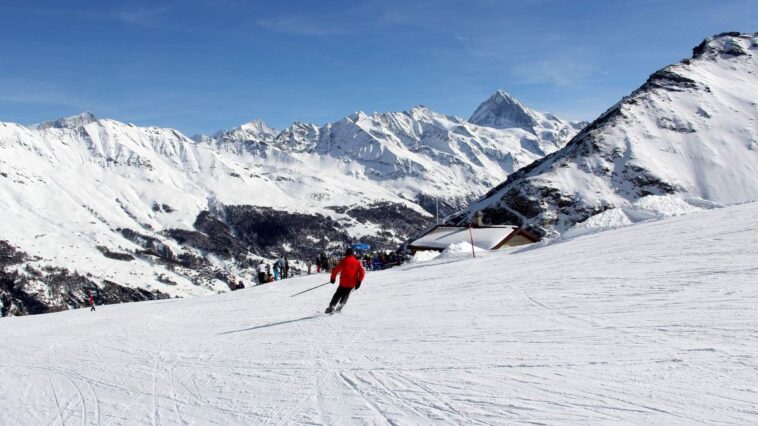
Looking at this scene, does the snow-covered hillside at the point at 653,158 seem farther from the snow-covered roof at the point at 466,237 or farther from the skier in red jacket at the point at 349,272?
the skier in red jacket at the point at 349,272

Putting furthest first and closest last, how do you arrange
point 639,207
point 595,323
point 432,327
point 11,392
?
point 639,207 → point 432,327 → point 11,392 → point 595,323

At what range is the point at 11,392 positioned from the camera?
11.4 metres

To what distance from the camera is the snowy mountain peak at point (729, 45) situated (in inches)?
7343

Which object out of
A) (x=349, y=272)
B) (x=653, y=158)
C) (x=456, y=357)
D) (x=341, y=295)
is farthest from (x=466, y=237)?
(x=653, y=158)

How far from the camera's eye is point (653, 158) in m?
139

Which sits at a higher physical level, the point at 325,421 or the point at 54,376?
the point at 54,376

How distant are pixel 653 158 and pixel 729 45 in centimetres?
8103

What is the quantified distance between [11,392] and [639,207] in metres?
34.3

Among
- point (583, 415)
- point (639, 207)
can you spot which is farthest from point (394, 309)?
point (639, 207)

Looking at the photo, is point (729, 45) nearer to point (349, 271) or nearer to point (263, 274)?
point (263, 274)

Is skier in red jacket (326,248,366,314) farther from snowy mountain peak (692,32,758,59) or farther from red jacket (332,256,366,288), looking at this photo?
snowy mountain peak (692,32,758,59)

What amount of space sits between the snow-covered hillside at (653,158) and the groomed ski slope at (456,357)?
111 m

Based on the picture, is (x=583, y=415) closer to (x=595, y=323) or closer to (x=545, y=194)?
(x=595, y=323)

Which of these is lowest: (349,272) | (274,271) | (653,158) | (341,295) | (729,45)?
(341,295)
